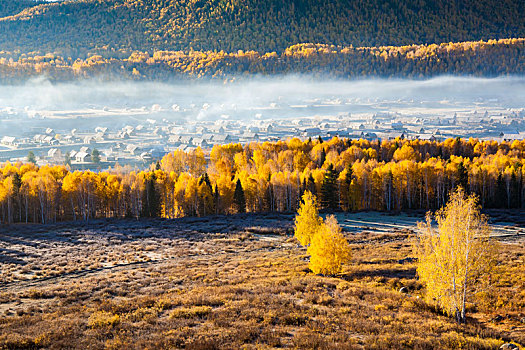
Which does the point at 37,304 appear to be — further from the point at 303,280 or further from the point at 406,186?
the point at 406,186

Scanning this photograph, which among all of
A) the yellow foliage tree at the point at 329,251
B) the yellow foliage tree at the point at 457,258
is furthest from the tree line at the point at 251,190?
the yellow foliage tree at the point at 457,258

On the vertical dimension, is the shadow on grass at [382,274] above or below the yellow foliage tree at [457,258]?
below

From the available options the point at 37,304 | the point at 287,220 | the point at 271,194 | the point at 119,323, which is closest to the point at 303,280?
the point at 119,323

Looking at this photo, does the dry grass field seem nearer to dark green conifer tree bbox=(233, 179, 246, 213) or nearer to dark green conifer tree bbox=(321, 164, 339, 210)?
dark green conifer tree bbox=(233, 179, 246, 213)

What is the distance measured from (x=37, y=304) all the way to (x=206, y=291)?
40.0 ft

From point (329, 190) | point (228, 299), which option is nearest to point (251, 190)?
point (329, 190)

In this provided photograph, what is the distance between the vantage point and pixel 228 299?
28.2 m

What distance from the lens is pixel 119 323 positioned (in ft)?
75.7

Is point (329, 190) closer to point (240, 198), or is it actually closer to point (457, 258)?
point (240, 198)

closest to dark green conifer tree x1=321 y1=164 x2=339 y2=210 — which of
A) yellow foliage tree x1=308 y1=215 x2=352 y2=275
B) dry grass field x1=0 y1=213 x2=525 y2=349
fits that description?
dry grass field x1=0 y1=213 x2=525 y2=349

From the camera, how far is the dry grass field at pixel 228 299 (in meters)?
20.1

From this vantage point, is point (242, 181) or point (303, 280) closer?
point (303, 280)

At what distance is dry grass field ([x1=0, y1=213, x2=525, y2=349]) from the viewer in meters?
20.1

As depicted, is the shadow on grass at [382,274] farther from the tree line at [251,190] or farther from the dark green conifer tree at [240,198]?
the dark green conifer tree at [240,198]
